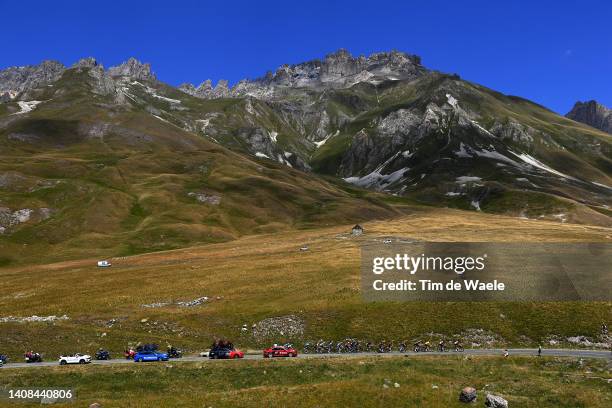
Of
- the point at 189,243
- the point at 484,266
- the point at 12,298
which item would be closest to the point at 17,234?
the point at 189,243

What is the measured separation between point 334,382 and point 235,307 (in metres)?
37.6

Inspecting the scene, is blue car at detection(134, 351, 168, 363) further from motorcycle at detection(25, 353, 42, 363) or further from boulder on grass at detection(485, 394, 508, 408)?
boulder on grass at detection(485, 394, 508, 408)

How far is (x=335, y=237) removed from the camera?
153 metres

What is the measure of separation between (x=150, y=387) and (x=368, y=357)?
21.5m

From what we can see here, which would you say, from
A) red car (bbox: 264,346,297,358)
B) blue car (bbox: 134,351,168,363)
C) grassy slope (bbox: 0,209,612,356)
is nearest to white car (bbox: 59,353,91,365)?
blue car (bbox: 134,351,168,363)

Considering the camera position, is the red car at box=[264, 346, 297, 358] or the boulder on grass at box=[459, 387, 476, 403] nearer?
the boulder on grass at box=[459, 387, 476, 403]

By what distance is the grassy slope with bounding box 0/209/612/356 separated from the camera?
2457 inches

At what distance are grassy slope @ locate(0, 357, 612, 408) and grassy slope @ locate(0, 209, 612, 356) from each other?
553 inches

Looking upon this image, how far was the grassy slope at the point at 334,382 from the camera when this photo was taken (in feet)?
113

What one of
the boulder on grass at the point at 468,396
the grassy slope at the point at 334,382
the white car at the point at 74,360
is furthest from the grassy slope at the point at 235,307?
the boulder on grass at the point at 468,396

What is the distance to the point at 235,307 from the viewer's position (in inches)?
2931

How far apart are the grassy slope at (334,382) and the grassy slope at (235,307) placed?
1405cm

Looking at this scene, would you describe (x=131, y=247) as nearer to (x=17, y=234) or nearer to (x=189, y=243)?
(x=189, y=243)

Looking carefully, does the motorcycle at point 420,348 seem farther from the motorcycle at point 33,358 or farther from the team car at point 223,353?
the motorcycle at point 33,358
